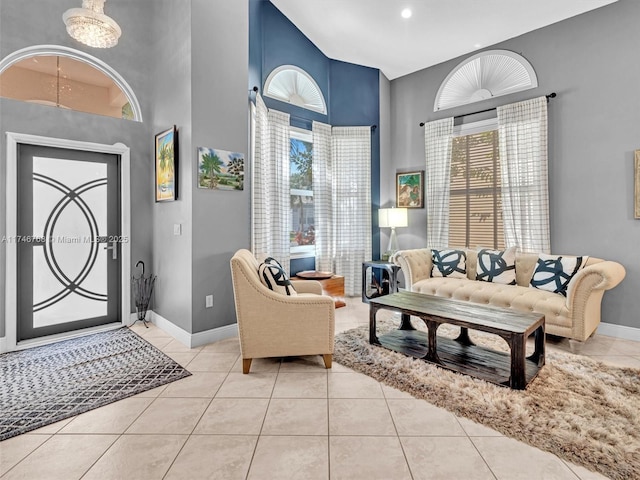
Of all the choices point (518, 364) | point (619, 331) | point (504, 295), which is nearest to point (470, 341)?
point (504, 295)

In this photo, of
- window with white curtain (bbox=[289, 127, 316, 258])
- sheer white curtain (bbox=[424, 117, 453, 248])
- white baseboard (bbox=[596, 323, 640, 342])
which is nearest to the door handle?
window with white curtain (bbox=[289, 127, 316, 258])

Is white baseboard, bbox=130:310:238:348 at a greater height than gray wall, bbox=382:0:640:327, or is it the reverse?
gray wall, bbox=382:0:640:327

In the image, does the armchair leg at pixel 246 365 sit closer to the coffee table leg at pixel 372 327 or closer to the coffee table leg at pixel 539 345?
the coffee table leg at pixel 372 327

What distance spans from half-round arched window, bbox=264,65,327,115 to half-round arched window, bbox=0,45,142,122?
1.72 metres

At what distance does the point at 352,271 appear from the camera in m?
5.36

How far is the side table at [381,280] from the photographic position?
4730mm

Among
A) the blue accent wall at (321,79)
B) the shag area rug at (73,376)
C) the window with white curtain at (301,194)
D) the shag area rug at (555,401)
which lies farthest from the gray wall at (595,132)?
the shag area rug at (73,376)

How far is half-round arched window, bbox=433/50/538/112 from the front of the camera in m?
4.22

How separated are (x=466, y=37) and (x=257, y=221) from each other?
3525 millimetres

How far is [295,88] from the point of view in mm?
4969

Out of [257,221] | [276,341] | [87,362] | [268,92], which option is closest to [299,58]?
[268,92]

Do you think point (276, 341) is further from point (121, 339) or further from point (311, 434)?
point (121, 339)

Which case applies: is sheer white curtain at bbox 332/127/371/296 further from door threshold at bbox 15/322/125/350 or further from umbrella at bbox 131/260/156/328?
door threshold at bbox 15/322/125/350

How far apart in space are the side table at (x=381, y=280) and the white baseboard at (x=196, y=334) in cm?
221
